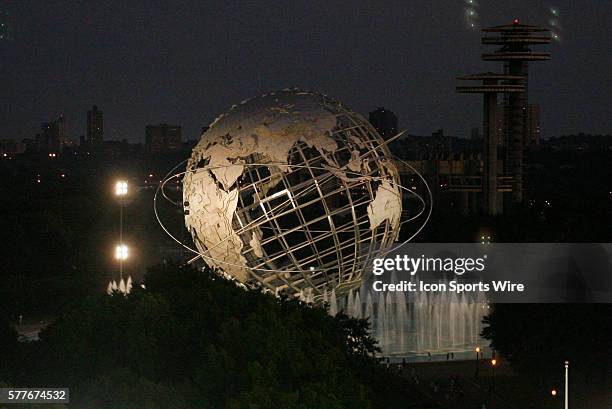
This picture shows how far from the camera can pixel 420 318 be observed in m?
54.9

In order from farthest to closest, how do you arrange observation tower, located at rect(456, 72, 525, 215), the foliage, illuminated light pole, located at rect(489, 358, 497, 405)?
1. observation tower, located at rect(456, 72, 525, 215)
2. illuminated light pole, located at rect(489, 358, 497, 405)
3. the foliage

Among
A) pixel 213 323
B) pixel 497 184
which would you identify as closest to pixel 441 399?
pixel 213 323

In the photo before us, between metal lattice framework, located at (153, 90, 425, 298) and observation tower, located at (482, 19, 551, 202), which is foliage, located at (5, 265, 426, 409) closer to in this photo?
metal lattice framework, located at (153, 90, 425, 298)

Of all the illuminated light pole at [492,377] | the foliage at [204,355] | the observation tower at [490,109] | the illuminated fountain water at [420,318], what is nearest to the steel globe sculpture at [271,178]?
the foliage at [204,355]

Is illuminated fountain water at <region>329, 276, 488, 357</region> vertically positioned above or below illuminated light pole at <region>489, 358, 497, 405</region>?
above

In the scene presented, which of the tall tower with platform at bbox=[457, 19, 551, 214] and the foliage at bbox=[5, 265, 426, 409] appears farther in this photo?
the tall tower with platform at bbox=[457, 19, 551, 214]

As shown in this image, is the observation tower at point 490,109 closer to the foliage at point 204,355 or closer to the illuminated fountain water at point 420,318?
the illuminated fountain water at point 420,318

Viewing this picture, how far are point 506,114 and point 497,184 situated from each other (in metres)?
4.65

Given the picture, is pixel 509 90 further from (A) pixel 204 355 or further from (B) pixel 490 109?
(A) pixel 204 355

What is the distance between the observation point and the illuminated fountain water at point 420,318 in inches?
1871

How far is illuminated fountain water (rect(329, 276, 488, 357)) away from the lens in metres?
47.5

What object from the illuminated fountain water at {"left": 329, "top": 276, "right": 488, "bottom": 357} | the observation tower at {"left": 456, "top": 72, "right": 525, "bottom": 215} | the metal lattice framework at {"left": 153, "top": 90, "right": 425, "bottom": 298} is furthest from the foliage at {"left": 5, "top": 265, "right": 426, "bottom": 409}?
the observation tower at {"left": 456, "top": 72, "right": 525, "bottom": 215}

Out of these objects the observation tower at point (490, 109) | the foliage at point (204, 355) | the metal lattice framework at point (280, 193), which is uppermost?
the observation tower at point (490, 109)

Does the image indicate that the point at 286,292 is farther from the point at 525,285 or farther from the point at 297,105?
the point at 525,285
